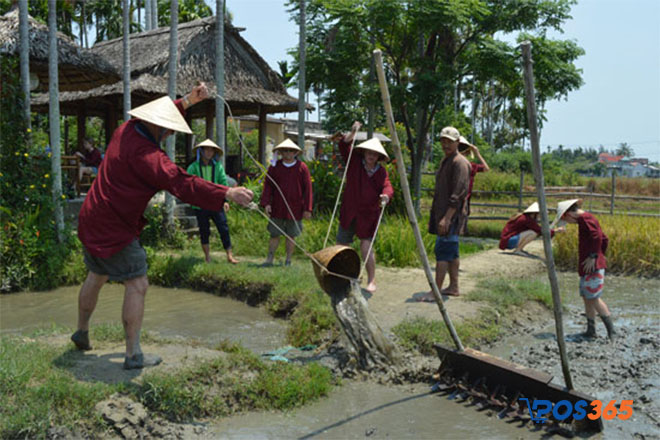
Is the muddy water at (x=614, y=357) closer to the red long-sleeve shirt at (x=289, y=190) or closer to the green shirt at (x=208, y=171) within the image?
the red long-sleeve shirt at (x=289, y=190)

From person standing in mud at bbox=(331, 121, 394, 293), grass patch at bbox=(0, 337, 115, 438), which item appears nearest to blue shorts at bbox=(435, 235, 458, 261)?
person standing in mud at bbox=(331, 121, 394, 293)

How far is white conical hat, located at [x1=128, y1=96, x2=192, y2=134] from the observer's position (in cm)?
392

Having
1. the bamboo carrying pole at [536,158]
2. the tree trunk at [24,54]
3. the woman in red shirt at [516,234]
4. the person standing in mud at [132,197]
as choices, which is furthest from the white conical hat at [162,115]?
the woman in red shirt at [516,234]

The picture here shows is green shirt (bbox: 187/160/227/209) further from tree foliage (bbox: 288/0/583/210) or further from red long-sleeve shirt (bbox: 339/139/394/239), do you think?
tree foliage (bbox: 288/0/583/210)

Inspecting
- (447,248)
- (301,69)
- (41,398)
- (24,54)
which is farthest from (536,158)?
(301,69)

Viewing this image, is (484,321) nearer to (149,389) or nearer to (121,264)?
(149,389)

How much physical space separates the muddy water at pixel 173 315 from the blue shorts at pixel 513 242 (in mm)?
5436

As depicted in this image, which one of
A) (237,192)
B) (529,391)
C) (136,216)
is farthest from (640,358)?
(136,216)

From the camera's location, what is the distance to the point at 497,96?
52.7m

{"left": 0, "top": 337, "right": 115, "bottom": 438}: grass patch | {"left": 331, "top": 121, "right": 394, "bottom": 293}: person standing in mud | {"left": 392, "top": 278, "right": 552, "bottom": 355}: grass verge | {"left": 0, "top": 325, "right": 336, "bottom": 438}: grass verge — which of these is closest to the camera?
{"left": 0, "top": 337, "right": 115, "bottom": 438}: grass patch

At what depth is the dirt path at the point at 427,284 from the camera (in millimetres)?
5973

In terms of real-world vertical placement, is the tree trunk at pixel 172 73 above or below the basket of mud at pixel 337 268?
above

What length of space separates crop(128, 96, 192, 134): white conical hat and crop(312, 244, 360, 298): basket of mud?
62.4 inches

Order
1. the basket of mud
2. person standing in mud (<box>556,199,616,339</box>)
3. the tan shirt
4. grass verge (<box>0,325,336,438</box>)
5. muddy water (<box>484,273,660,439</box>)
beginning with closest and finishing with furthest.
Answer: grass verge (<box>0,325,336,438</box>) < muddy water (<box>484,273,660,439</box>) < the basket of mud < person standing in mud (<box>556,199,616,339</box>) < the tan shirt
